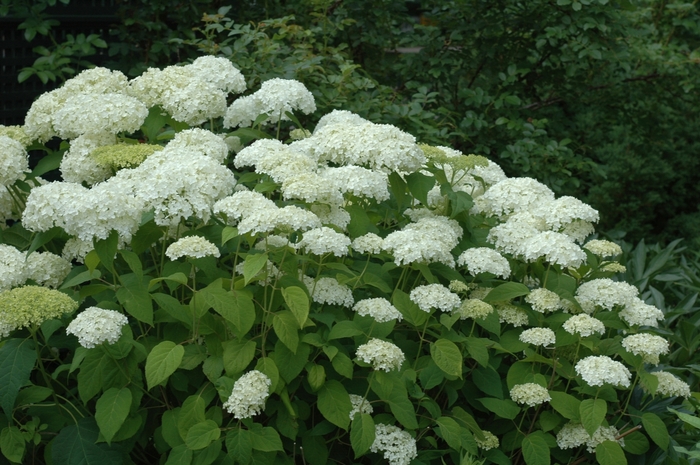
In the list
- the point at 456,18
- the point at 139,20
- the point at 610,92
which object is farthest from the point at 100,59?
the point at 610,92

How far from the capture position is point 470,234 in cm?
320

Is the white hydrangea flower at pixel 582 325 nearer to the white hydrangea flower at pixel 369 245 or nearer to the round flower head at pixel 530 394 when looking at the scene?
the round flower head at pixel 530 394

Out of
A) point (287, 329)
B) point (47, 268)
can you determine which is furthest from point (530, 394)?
point (47, 268)

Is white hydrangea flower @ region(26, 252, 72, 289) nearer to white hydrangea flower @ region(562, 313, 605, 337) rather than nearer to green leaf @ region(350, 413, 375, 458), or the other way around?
green leaf @ region(350, 413, 375, 458)

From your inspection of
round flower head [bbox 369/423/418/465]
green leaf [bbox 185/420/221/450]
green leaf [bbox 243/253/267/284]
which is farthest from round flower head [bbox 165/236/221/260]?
round flower head [bbox 369/423/418/465]

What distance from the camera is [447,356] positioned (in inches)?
103

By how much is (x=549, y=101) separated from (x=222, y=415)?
429 cm

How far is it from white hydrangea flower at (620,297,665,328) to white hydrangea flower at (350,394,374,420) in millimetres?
1033

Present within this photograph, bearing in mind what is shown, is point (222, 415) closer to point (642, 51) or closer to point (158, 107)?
point (158, 107)

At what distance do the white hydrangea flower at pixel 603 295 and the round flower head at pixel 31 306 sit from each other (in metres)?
1.73

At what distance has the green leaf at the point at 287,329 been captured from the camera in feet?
7.98

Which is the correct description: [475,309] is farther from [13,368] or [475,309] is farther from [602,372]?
[13,368]

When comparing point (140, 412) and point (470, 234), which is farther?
point (470, 234)

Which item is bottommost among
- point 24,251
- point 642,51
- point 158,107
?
point 642,51
